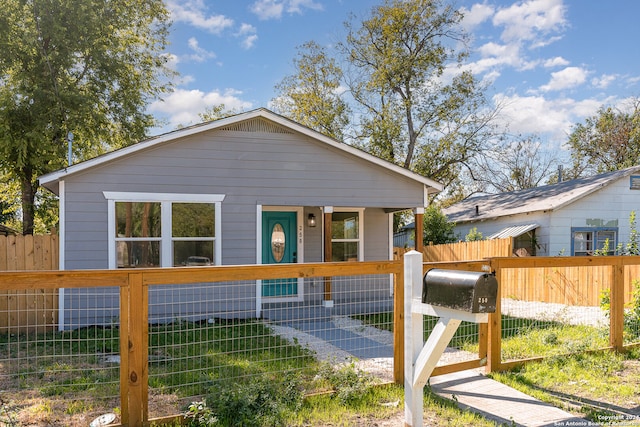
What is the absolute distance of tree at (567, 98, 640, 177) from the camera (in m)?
24.3

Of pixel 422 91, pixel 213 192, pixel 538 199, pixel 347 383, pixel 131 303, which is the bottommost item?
pixel 347 383

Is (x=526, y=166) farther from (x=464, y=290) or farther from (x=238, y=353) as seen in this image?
(x=464, y=290)

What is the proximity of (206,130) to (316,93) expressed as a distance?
48.0 ft

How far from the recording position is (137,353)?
326cm

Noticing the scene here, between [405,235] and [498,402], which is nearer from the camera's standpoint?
[498,402]

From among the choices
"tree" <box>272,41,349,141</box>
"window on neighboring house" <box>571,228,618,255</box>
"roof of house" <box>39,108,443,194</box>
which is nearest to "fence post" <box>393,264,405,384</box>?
"roof of house" <box>39,108,443,194</box>

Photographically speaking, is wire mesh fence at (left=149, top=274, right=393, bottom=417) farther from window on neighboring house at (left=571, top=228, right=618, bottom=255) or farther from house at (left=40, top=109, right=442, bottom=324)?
window on neighboring house at (left=571, top=228, right=618, bottom=255)

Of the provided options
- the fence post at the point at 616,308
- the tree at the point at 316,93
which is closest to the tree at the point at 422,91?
the tree at the point at 316,93

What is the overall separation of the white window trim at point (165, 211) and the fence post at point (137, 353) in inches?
204

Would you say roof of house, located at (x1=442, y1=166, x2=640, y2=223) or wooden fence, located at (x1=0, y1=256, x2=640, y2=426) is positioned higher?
roof of house, located at (x1=442, y1=166, x2=640, y2=223)

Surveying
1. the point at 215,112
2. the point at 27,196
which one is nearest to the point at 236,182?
the point at 27,196

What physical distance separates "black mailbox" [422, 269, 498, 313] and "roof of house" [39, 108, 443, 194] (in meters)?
6.74

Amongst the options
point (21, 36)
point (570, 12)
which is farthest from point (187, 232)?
point (570, 12)

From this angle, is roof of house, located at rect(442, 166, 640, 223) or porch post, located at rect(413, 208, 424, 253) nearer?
porch post, located at rect(413, 208, 424, 253)
